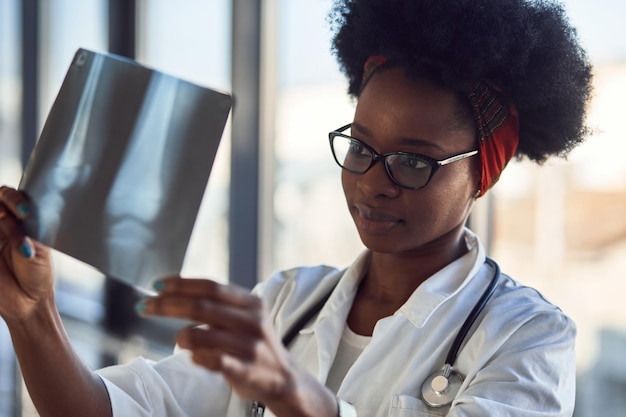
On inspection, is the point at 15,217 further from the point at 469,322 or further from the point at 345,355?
the point at 469,322

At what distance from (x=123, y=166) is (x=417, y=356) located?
1.92 ft

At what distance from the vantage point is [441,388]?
1.29 meters

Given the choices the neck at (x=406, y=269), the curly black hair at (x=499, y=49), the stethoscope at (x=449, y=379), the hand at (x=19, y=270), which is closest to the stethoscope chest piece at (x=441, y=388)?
the stethoscope at (x=449, y=379)

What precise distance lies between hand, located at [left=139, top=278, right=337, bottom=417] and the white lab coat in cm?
29

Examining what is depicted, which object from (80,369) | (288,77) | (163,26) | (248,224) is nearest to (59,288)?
(163,26)

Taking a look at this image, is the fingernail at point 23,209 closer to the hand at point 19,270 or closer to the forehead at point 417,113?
the hand at point 19,270

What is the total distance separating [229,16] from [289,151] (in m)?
0.60

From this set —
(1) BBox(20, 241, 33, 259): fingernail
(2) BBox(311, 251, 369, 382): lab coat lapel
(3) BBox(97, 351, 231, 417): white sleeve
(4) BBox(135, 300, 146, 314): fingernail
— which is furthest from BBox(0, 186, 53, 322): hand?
(2) BBox(311, 251, 369, 382): lab coat lapel

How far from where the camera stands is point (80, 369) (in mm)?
1322

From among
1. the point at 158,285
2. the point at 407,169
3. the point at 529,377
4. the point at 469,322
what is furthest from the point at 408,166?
the point at 158,285

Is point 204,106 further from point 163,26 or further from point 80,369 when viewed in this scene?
point 163,26

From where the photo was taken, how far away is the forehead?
4.44ft

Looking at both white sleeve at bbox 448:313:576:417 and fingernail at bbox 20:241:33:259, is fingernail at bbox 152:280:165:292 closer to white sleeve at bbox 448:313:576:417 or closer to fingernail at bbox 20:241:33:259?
fingernail at bbox 20:241:33:259

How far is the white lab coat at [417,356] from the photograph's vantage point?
49.3 inches
